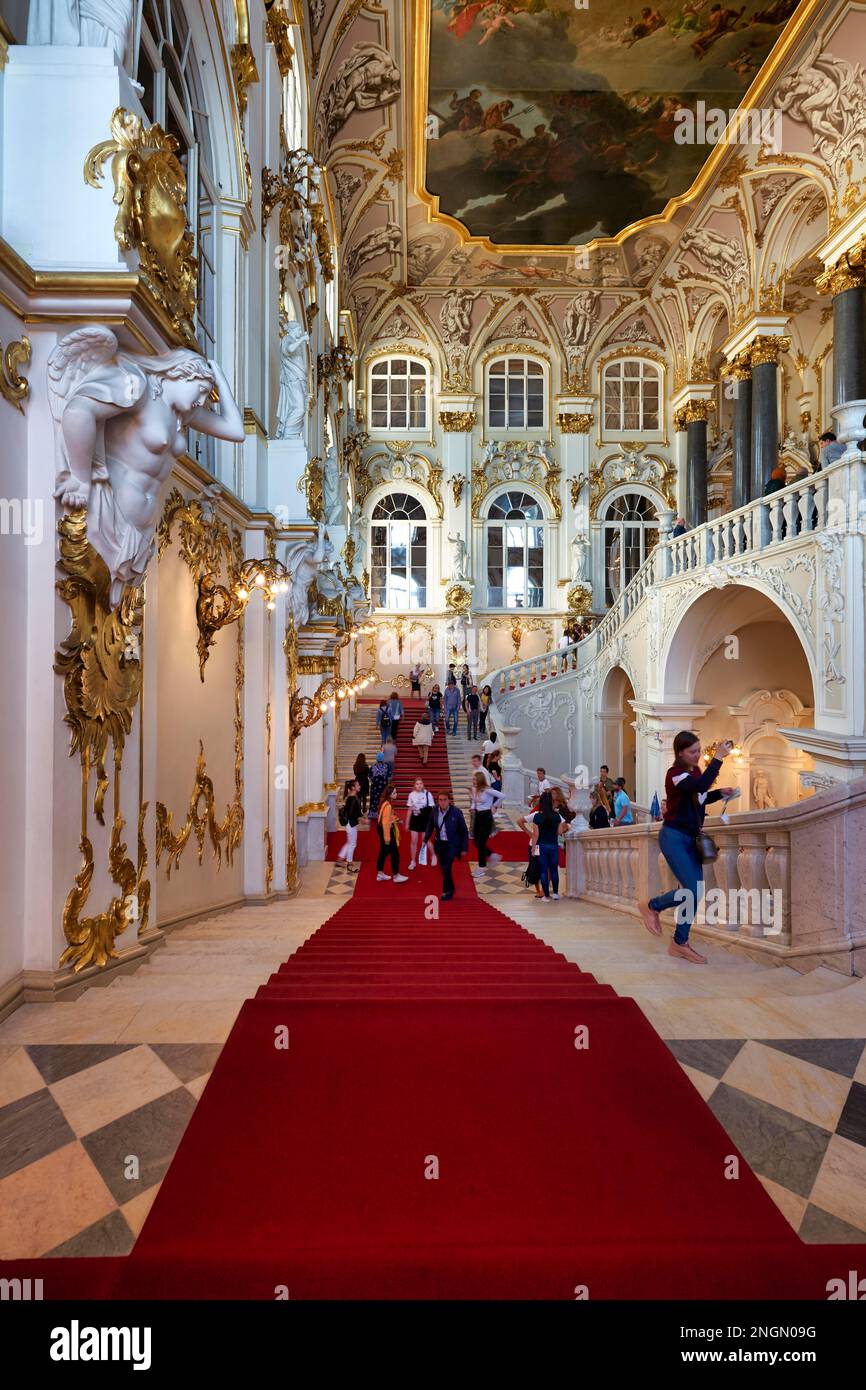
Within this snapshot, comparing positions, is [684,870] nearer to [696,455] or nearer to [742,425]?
[742,425]

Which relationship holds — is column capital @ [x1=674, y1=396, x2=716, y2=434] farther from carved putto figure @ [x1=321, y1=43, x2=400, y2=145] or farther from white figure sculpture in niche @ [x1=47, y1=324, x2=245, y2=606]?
white figure sculpture in niche @ [x1=47, y1=324, x2=245, y2=606]

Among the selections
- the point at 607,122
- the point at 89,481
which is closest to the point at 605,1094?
the point at 89,481

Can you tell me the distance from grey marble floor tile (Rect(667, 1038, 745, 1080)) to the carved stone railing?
5.38 feet

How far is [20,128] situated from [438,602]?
21.1 m

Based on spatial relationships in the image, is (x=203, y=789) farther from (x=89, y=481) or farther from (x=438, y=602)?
(x=438, y=602)

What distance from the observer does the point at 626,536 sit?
2488 cm

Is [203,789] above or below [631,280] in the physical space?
below

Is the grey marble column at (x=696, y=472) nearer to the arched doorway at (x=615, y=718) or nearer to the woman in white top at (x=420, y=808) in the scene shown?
the arched doorway at (x=615, y=718)

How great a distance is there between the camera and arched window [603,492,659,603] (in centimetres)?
2472

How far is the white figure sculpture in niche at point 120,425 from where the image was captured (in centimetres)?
324

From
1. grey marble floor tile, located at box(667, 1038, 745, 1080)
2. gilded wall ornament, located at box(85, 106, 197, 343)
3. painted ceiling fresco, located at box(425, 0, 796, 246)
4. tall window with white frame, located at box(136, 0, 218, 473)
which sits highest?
painted ceiling fresco, located at box(425, 0, 796, 246)

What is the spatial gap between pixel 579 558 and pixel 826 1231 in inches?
910

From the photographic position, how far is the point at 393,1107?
2.39 m

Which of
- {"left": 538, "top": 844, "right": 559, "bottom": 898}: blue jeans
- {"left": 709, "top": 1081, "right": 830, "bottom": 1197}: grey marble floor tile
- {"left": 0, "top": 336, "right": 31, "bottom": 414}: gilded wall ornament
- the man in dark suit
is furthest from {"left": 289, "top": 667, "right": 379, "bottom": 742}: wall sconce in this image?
{"left": 709, "top": 1081, "right": 830, "bottom": 1197}: grey marble floor tile
